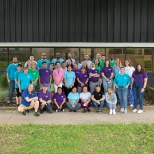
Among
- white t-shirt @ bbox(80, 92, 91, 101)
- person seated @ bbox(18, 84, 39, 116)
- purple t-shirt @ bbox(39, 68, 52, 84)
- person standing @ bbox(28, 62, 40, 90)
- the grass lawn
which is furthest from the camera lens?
purple t-shirt @ bbox(39, 68, 52, 84)

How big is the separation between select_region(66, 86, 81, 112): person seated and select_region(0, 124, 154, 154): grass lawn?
85.4 inches

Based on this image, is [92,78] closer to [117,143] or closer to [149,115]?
[149,115]

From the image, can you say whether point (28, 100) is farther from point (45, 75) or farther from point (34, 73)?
point (45, 75)

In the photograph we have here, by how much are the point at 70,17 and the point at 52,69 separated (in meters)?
6.79

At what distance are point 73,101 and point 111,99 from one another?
134 centimetres

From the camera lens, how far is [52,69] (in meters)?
10.8

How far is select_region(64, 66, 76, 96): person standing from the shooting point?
10469mm

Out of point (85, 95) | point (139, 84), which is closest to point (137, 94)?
point (139, 84)

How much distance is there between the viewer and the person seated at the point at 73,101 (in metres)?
10.0

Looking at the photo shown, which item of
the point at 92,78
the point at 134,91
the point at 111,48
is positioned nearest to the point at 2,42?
the point at 111,48

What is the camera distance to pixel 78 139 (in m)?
6.80

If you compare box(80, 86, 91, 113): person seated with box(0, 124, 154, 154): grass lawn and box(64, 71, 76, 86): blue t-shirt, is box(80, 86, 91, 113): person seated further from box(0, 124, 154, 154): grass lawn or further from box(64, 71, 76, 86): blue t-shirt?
box(0, 124, 154, 154): grass lawn

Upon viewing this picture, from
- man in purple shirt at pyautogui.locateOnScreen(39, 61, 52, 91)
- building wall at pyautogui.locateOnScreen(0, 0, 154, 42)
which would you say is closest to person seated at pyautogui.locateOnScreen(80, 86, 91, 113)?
man in purple shirt at pyautogui.locateOnScreen(39, 61, 52, 91)

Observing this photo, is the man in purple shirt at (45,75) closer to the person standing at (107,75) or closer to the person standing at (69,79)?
the person standing at (69,79)
